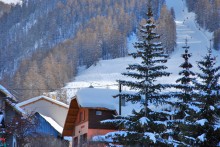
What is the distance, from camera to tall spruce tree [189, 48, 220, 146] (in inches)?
895

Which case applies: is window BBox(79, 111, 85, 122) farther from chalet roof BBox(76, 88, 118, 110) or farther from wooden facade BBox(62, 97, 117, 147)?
chalet roof BBox(76, 88, 118, 110)

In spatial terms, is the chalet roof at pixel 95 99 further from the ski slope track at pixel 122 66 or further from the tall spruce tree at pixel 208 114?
the ski slope track at pixel 122 66

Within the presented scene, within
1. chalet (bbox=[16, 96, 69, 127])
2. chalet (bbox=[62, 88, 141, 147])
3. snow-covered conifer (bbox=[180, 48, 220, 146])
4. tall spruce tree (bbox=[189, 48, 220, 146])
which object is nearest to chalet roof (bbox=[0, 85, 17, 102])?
chalet (bbox=[62, 88, 141, 147])

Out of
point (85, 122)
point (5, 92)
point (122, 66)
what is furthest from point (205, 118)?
point (122, 66)

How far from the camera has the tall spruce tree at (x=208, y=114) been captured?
22.7 m

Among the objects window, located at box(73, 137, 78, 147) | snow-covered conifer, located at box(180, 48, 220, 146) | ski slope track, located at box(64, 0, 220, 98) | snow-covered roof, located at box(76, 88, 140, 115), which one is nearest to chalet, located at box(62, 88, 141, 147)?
snow-covered roof, located at box(76, 88, 140, 115)

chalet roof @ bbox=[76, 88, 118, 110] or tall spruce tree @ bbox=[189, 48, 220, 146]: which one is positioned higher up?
tall spruce tree @ bbox=[189, 48, 220, 146]

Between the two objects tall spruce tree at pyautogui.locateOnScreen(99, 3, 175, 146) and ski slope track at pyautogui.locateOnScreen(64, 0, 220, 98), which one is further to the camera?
ski slope track at pyautogui.locateOnScreen(64, 0, 220, 98)

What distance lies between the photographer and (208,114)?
23156 millimetres

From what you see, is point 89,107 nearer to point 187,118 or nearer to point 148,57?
point 148,57

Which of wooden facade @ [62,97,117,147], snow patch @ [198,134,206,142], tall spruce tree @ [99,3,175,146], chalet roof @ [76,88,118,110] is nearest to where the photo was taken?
snow patch @ [198,134,206,142]

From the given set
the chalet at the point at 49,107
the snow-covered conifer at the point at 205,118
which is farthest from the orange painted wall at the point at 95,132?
the chalet at the point at 49,107

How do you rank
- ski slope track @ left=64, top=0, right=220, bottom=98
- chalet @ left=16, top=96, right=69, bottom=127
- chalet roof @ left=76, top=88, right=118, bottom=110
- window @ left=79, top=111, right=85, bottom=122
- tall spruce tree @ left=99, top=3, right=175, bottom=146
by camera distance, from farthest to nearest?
ski slope track @ left=64, top=0, right=220, bottom=98
chalet @ left=16, top=96, right=69, bottom=127
window @ left=79, top=111, right=85, bottom=122
chalet roof @ left=76, top=88, right=118, bottom=110
tall spruce tree @ left=99, top=3, right=175, bottom=146

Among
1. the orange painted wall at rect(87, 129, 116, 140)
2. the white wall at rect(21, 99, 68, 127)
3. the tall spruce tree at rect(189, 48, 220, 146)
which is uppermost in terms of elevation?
the tall spruce tree at rect(189, 48, 220, 146)
